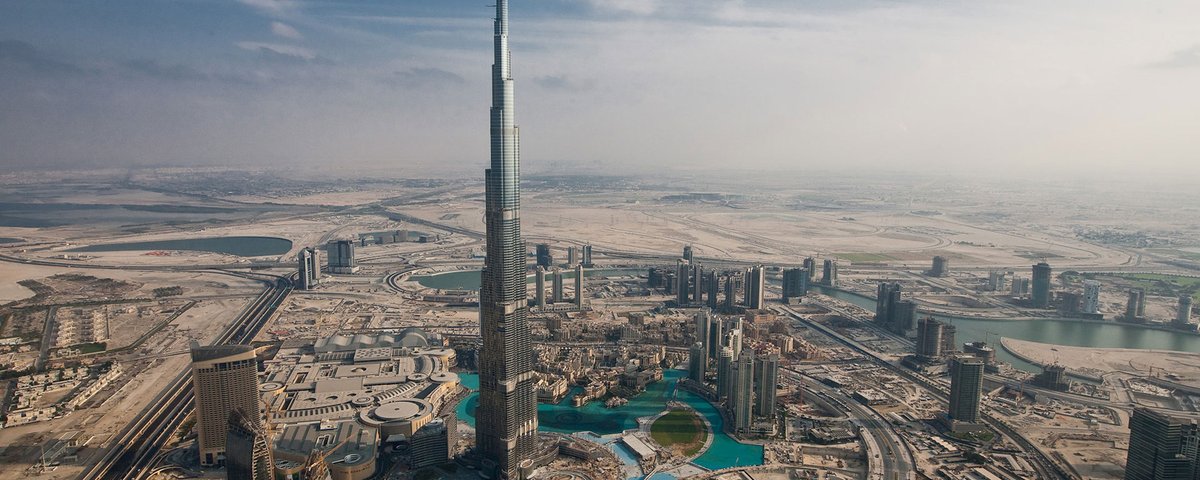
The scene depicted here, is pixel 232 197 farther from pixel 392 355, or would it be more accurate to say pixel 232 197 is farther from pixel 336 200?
pixel 392 355

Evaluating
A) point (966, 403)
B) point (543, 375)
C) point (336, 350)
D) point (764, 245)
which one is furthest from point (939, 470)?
point (764, 245)

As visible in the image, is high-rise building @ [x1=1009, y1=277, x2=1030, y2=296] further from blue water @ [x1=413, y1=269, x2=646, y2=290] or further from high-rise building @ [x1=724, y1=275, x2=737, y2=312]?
Answer: blue water @ [x1=413, y1=269, x2=646, y2=290]

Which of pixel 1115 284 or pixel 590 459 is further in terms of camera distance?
pixel 1115 284

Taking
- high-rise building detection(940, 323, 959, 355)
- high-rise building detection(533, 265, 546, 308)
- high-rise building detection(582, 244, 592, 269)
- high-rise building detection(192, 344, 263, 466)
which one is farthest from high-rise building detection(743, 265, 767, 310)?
high-rise building detection(192, 344, 263, 466)

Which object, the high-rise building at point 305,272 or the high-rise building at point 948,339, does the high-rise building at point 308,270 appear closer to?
the high-rise building at point 305,272

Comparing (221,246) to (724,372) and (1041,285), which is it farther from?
(1041,285)

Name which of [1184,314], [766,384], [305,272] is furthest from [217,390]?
[1184,314]
